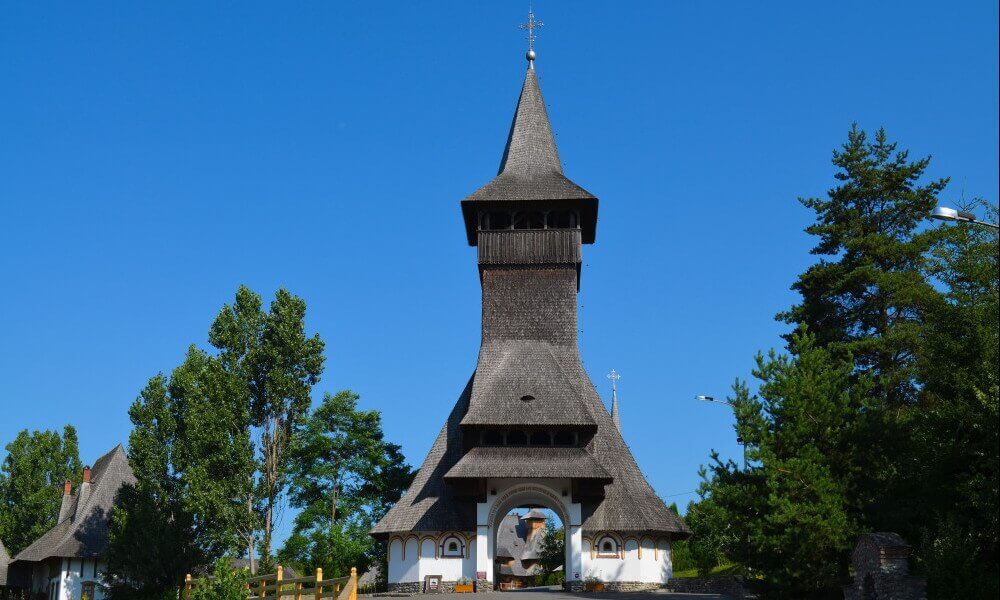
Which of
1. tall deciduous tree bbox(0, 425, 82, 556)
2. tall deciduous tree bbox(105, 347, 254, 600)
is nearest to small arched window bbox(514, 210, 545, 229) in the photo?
tall deciduous tree bbox(105, 347, 254, 600)

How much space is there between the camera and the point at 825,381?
23312 millimetres

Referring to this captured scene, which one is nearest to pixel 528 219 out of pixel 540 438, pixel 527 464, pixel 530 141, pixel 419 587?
pixel 530 141

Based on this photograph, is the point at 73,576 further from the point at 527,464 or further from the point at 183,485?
the point at 527,464

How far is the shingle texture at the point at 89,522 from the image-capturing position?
141 ft

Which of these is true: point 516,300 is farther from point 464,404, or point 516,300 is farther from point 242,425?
point 242,425

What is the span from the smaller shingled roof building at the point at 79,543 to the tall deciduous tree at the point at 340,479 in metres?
7.34

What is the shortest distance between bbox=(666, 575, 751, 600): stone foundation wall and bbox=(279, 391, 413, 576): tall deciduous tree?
1369 cm

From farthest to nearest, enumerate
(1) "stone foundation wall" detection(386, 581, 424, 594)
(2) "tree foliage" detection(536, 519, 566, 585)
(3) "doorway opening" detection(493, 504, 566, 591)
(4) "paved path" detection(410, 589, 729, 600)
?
1. (3) "doorway opening" detection(493, 504, 566, 591)
2. (2) "tree foliage" detection(536, 519, 566, 585)
3. (1) "stone foundation wall" detection(386, 581, 424, 594)
4. (4) "paved path" detection(410, 589, 729, 600)

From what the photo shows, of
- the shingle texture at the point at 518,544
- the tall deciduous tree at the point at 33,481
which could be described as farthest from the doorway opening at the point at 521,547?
the tall deciduous tree at the point at 33,481

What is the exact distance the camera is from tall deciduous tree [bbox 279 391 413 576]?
4334cm

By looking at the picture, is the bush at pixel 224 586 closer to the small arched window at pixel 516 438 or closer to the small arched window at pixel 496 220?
the small arched window at pixel 516 438

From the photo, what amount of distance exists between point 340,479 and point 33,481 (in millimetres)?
20810

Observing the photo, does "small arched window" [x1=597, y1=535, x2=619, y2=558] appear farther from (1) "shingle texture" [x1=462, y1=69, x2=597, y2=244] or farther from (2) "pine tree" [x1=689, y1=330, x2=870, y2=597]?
(1) "shingle texture" [x1=462, y1=69, x2=597, y2=244]

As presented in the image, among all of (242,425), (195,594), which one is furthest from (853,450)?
(242,425)
